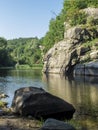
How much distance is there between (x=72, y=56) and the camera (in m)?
104

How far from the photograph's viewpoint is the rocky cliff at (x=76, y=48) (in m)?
101

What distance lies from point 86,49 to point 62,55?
1015cm

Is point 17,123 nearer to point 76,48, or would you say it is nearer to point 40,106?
point 40,106

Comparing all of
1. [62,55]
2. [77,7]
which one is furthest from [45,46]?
[62,55]

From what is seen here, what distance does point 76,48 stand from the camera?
104438 mm

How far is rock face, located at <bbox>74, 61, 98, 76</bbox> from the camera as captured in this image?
285ft

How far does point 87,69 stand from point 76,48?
15.4m

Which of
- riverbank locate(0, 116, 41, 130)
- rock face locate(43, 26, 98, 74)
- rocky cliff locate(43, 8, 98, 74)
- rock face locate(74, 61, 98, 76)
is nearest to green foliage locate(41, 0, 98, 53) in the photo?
rocky cliff locate(43, 8, 98, 74)

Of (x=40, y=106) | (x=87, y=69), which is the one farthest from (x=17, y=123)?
(x=87, y=69)

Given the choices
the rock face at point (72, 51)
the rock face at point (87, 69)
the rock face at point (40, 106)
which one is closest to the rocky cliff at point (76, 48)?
the rock face at point (72, 51)

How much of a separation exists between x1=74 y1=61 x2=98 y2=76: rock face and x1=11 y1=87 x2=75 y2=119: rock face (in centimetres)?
5951

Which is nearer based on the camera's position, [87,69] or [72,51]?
[87,69]

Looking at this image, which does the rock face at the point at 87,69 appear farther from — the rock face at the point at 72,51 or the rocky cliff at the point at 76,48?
the rock face at the point at 72,51

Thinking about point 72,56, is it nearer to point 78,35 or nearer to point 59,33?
point 78,35
